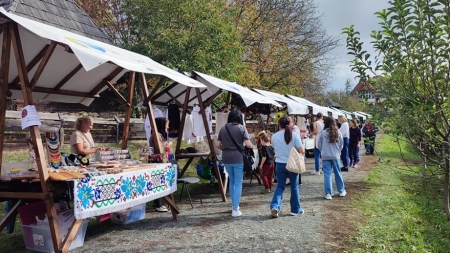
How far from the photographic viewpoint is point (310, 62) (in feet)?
79.3

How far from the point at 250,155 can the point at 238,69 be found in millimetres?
9651

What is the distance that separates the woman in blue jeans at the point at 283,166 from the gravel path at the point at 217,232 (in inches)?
7.7

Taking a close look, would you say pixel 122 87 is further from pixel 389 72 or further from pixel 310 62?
pixel 389 72

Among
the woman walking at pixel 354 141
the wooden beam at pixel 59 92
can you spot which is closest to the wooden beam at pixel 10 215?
the wooden beam at pixel 59 92

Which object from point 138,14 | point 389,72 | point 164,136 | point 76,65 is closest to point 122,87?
point 138,14

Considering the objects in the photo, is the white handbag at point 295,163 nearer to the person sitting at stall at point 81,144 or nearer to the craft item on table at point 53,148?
the person sitting at stall at point 81,144

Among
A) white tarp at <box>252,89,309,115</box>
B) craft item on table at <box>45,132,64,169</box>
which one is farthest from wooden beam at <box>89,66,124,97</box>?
white tarp at <box>252,89,309,115</box>

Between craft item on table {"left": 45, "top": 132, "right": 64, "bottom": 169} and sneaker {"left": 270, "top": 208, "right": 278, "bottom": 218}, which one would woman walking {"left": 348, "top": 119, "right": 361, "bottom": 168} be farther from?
craft item on table {"left": 45, "top": 132, "right": 64, "bottom": 169}

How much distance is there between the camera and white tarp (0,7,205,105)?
→ 3.95 meters

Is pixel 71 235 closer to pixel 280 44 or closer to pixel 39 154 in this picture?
pixel 39 154

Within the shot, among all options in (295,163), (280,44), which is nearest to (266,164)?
(295,163)

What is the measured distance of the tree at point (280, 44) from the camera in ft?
72.4

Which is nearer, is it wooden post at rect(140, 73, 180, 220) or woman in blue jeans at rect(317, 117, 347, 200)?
wooden post at rect(140, 73, 180, 220)

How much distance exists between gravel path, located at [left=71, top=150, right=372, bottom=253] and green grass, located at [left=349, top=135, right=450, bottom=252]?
65 centimetres
